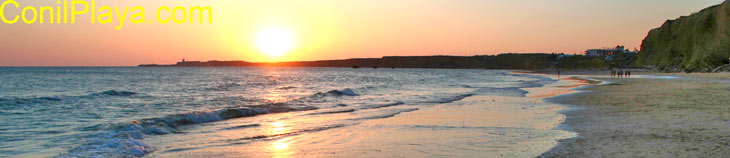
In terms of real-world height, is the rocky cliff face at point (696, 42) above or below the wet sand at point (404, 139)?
above

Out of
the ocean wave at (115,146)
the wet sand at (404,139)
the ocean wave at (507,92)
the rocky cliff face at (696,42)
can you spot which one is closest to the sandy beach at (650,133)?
the wet sand at (404,139)

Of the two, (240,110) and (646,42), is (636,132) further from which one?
(646,42)

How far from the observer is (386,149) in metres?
8.23

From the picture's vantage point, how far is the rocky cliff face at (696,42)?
54.9 meters

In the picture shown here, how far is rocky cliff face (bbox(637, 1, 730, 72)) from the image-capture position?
180 feet

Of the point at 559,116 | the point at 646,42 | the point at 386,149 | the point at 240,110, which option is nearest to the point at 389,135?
the point at 386,149

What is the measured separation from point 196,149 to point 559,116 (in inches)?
374

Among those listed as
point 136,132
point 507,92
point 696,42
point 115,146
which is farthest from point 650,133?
point 696,42

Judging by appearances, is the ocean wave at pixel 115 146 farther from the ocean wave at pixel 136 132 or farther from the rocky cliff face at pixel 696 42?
the rocky cliff face at pixel 696 42

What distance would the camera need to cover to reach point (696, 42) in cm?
6556

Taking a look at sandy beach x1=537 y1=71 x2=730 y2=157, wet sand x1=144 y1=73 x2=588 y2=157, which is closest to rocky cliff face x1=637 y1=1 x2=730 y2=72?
sandy beach x1=537 y1=71 x2=730 y2=157

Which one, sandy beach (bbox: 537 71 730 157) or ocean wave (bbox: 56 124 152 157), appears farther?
ocean wave (bbox: 56 124 152 157)

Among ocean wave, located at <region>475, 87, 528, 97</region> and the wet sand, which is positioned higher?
the wet sand

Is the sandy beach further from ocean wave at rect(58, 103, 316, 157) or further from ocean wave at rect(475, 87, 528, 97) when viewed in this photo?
ocean wave at rect(475, 87, 528, 97)
